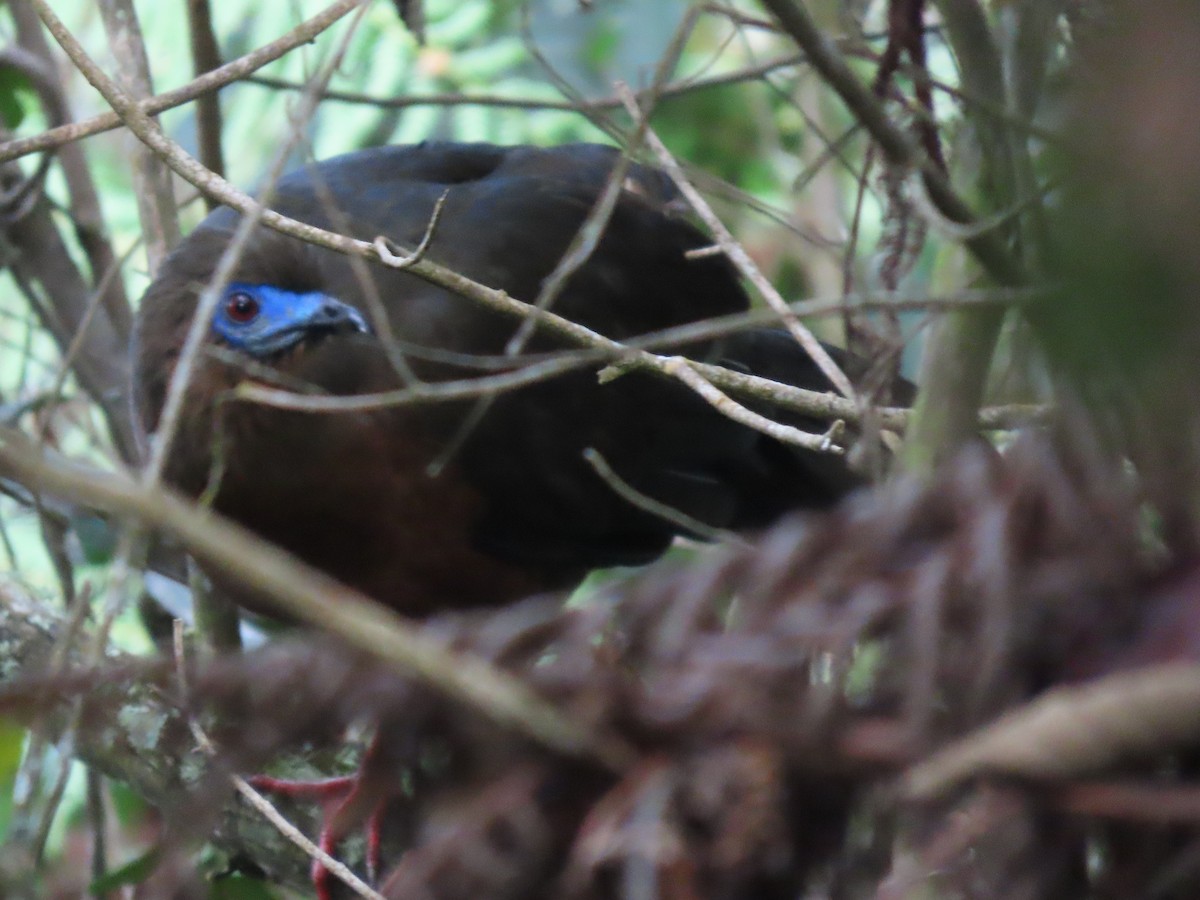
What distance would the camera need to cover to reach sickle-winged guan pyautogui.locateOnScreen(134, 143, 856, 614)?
2.93 meters

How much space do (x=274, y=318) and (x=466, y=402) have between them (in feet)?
1.47

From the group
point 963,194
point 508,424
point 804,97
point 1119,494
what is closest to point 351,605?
point 1119,494

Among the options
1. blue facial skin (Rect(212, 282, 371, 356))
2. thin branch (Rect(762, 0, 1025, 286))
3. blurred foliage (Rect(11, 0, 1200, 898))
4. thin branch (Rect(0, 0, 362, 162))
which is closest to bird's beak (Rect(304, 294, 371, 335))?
blue facial skin (Rect(212, 282, 371, 356))

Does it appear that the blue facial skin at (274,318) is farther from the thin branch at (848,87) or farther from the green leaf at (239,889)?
the thin branch at (848,87)

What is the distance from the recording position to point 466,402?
3.02 m

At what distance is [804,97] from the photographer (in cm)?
502

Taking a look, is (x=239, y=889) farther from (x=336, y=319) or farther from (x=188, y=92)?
(x=336, y=319)

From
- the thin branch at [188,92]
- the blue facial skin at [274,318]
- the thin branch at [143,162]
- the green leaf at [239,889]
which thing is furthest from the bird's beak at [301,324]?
the green leaf at [239,889]

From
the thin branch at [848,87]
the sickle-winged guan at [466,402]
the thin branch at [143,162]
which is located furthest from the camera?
the sickle-winged guan at [466,402]

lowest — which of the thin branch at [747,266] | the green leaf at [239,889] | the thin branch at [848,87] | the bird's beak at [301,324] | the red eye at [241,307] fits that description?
the green leaf at [239,889]

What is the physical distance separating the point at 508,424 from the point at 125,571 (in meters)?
2.05

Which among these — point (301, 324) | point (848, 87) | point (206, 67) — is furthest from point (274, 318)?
point (848, 87)

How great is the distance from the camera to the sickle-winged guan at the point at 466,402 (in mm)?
2926

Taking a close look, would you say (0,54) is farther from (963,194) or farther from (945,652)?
(945,652)
